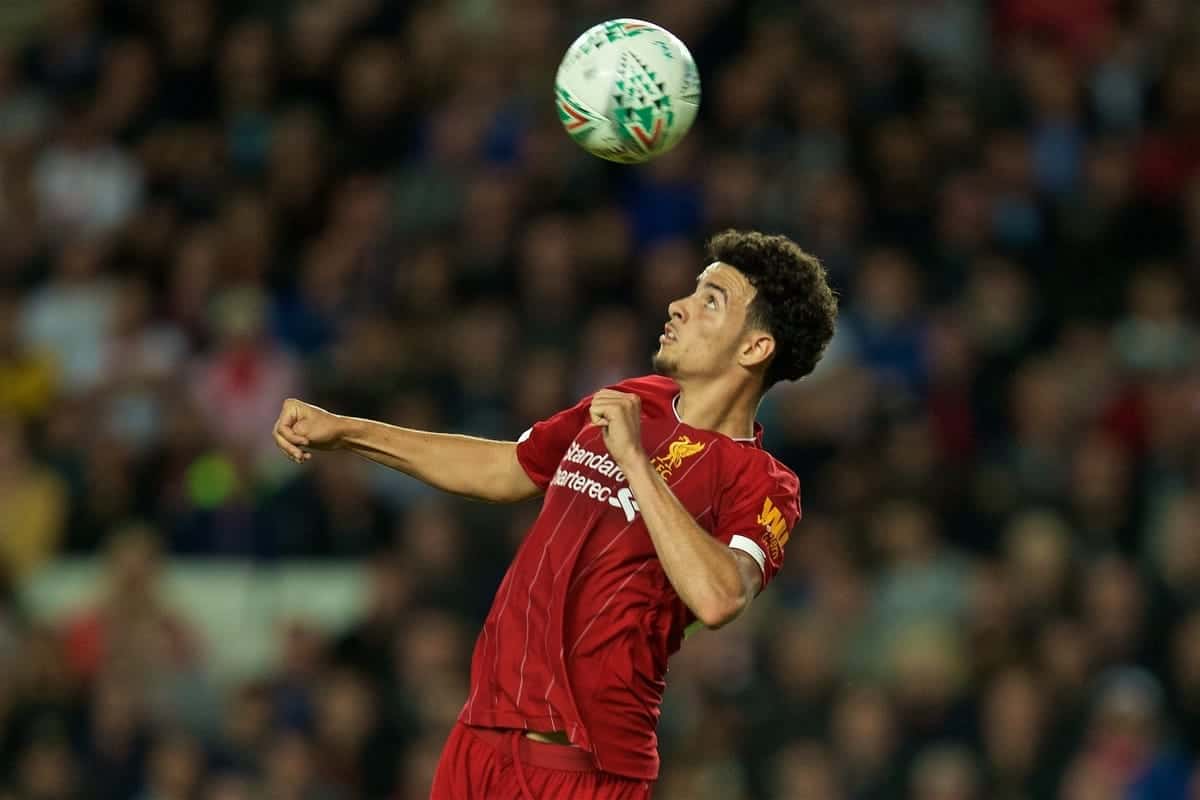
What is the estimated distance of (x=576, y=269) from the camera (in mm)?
10734

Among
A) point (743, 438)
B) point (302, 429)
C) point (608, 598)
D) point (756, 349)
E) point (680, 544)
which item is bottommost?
point (608, 598)

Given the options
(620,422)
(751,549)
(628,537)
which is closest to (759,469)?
(751,549)

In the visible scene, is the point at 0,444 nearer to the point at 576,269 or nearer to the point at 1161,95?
the point at 576,269

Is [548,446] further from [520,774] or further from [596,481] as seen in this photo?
[520,774]

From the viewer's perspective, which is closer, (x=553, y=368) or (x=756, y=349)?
(x=756, y=349)

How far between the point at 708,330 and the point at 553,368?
4.85 meters

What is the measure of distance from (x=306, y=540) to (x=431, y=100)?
321 centimetres

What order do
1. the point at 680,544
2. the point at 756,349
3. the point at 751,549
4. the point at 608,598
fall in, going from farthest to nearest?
the point at 756,349
the point at 608,598
the point at 751,549
the point at 680,544

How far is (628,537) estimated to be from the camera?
16.7 feet

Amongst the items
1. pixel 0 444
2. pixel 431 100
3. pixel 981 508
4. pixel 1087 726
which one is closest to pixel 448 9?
pixel 431 100

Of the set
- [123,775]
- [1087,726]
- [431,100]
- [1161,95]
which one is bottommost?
[123,775]

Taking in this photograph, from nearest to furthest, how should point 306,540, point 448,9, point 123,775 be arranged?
1. point 123,775
2. point 306,540
3. point 448,9

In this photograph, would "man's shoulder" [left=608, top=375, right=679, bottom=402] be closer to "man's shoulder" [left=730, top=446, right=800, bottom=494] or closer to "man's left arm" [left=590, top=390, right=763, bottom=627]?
"man's shoulder" [left=730, top=446, right=800, bottom=494]

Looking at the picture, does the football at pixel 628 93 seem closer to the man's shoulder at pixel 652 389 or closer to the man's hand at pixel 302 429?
A: the man's shoulder at pixel 652 389
